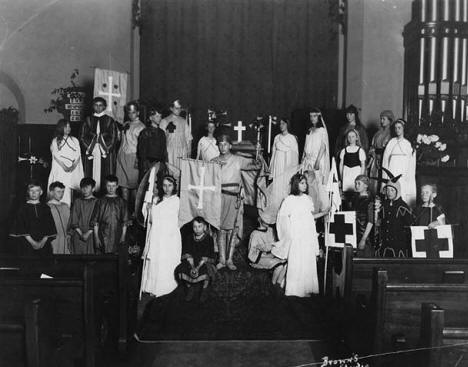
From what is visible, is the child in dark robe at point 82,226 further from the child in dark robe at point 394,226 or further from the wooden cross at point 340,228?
the child in dark robe at point 394,226

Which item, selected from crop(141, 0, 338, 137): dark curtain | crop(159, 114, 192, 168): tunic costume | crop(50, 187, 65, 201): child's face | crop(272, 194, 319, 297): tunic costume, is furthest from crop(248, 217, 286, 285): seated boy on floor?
crop(141, 0, 338, 137): dark curtain

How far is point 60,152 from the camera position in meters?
8.10

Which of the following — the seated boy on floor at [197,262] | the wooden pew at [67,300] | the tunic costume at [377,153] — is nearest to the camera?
the wooden pew at [67,300]

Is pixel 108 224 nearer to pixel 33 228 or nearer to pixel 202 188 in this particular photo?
pixel 33 228

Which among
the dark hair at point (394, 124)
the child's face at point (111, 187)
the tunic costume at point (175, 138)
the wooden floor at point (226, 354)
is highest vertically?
the dark hair at point (394, 124)

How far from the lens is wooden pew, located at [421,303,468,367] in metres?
3.20

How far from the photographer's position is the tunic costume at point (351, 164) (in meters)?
8.34

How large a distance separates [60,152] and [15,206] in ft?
4.17

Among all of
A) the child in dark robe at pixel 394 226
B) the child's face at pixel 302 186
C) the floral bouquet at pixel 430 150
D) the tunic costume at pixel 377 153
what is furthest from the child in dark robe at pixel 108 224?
the floral bouquet at pixel 430 150

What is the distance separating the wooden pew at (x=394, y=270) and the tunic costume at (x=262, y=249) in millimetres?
1845

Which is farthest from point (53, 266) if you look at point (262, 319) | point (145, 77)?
point (145, 77)

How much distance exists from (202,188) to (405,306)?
137 inches

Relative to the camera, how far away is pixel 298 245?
6801mm

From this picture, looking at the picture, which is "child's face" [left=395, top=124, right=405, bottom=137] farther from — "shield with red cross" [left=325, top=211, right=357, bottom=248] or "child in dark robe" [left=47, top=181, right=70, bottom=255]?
"child in dark robe" [left=47, top=181, right=70, bottom=255]
